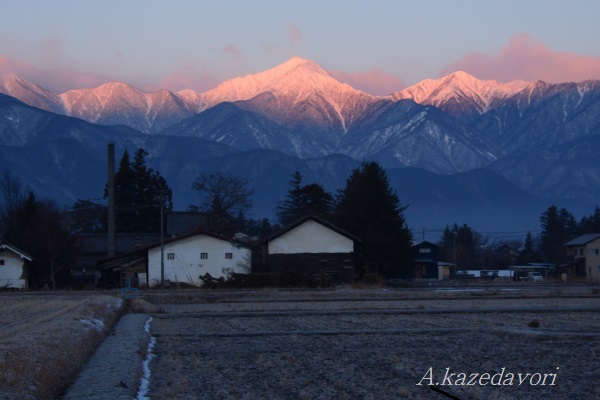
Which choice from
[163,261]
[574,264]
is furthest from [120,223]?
[574,264]

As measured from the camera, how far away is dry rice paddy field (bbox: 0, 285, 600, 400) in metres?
12.2

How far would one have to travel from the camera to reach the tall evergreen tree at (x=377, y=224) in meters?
62.6

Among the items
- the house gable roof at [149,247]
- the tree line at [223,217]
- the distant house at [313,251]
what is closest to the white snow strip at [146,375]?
the distant house at [313,251]

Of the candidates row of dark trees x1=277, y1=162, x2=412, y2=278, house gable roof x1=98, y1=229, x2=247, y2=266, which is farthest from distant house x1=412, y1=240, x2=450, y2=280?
house gable roof x1=98, y1=229, x2=247, y2=266

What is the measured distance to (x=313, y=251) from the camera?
57.9 meters

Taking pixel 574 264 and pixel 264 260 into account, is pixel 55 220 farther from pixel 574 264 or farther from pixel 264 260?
pixel 574 264

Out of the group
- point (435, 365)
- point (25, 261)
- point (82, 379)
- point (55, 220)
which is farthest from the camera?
point (55, 220)

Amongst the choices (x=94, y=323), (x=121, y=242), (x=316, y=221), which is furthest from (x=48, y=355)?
(x=121, y=242)

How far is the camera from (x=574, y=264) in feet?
280

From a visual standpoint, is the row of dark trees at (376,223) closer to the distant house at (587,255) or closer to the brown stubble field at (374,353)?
the distant house at (587,255)

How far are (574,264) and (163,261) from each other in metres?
45.0

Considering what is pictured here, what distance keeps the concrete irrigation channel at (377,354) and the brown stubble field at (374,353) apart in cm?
2

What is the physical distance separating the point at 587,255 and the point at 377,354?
2752 inches

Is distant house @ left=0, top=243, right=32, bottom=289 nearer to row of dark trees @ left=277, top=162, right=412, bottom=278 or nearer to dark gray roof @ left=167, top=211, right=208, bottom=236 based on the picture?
dark gray roof @ left=167, top=211, right=208, bottom=236
